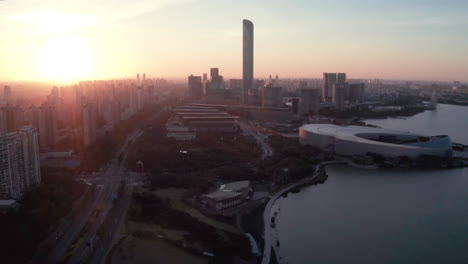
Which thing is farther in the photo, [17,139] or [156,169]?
[156,169]

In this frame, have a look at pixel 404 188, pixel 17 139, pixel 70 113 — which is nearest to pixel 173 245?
pixel 17 139

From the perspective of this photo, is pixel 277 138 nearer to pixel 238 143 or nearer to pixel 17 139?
pixel 238 143

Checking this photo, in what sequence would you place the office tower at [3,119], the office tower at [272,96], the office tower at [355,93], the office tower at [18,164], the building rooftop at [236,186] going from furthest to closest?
1. the office tower at [355,93]
2. the office tower at [272,96]
3. the office tower at [3,119]
4. the building rooftop at [236,186]
5. the office tower at [18,164]

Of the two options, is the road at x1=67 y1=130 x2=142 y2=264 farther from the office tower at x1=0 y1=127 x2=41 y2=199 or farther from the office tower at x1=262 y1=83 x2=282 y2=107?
the office tower at x1=262 y1=83 x2=282 y2=107

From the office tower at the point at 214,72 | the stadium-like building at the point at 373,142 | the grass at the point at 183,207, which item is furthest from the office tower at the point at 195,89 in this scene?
the grass at the point at 183,207

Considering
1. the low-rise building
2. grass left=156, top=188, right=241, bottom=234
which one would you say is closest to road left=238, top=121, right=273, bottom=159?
the low-rise building

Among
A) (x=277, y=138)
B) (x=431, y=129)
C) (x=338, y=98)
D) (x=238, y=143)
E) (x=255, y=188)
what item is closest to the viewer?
(x=255, y=188)

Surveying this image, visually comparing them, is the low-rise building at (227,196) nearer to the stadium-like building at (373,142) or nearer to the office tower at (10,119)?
the stadium-like building at (373,142)
